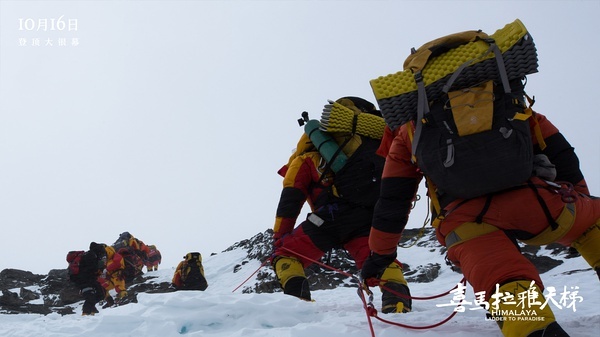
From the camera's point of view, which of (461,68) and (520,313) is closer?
(520,313)

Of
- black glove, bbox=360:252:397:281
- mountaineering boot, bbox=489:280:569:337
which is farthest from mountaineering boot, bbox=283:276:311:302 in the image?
mountaineering boot, bbox=489:280:569:337

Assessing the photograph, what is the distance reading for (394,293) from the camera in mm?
4539

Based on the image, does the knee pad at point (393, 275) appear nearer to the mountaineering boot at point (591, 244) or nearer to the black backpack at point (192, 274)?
the mountaineering boot at point (591, 244)

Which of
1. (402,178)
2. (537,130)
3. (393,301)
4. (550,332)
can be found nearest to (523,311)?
(550,332)

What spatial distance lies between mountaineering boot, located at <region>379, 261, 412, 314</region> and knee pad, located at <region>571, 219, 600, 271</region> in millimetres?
1741

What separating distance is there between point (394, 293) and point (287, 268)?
1.48 metres

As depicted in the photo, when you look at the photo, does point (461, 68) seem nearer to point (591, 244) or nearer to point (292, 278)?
point (591, 244)

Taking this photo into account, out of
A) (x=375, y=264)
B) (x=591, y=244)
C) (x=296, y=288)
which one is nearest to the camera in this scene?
(x=591, y=244)

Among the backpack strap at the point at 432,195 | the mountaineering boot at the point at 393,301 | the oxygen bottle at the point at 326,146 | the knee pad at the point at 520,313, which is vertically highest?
the oxygen bottle at the point at 326,146

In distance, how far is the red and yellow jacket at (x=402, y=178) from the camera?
324 cm

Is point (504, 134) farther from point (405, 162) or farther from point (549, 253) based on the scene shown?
point (549, 253)

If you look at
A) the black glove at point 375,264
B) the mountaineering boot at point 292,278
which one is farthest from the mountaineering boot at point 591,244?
the mountaineering boot at point 292,278

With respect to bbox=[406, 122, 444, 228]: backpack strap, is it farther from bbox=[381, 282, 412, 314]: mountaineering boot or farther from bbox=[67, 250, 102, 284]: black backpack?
bbox=[67, 250, 102, 284]: black backpack

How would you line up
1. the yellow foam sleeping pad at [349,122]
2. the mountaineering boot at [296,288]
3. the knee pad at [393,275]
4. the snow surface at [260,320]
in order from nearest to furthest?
the snow surface at [260,320], the knee pad at [393,275], the mountaineering boot at [296,288], the yellow foam sleeping pad at [349,122]
